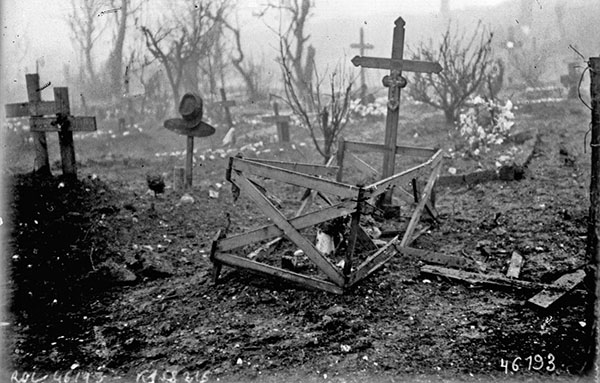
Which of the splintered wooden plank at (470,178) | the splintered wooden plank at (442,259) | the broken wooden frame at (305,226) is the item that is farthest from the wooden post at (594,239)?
the splintered wooden plank at (470,178)

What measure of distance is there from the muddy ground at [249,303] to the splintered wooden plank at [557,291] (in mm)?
72

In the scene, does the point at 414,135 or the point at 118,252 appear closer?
the point at 118,252

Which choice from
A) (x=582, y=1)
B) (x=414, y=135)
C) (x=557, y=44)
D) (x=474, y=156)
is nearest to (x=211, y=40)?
(x=414, y=135)

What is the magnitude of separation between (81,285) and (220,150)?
958cm

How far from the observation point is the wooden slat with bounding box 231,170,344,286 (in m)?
4.29

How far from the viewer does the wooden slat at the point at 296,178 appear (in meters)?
4.16

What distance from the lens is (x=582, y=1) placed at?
45.2 m

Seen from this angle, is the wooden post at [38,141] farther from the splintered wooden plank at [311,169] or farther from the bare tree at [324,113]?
the bare tree at [324,113]

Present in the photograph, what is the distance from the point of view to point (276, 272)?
454 centimetres

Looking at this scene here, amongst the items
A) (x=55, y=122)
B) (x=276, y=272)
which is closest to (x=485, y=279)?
(x=276, y=272)

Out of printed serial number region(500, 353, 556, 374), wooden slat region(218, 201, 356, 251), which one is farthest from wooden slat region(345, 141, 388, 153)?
printed serial number region(500, 353, 556, 374)

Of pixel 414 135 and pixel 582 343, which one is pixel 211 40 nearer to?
pixel 414 135

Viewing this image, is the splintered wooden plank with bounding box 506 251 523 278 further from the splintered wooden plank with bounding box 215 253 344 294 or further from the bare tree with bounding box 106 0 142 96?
the bare tree with bounding box 106 0 142 96

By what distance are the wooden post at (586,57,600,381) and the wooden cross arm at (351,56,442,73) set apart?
12.6 feet
